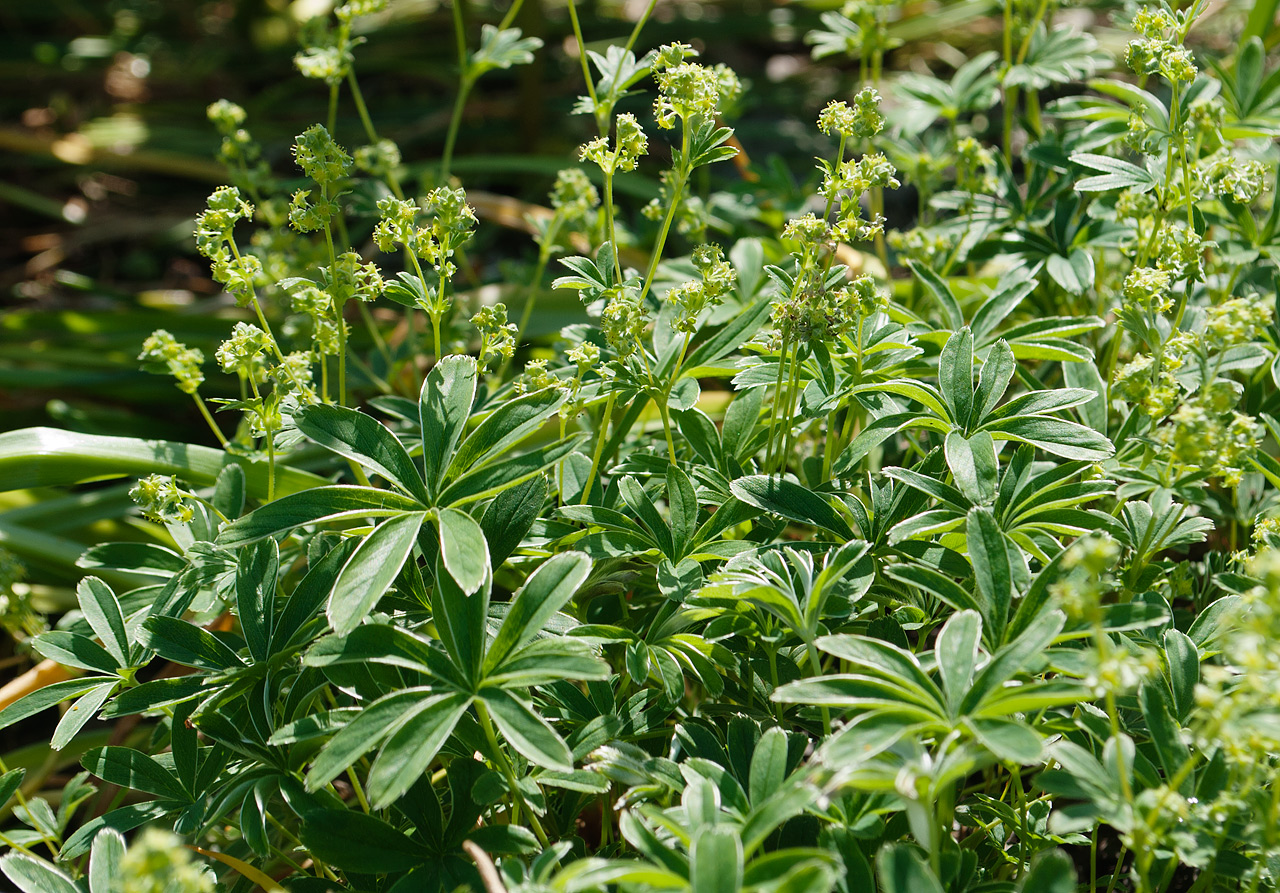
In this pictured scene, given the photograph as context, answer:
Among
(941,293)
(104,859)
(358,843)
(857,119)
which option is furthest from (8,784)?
(941,293)

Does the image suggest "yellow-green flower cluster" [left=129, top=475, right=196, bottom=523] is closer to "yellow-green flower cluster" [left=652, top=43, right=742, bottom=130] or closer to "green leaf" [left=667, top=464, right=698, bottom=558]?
"green leaf" [left=667, top=464, right=698, bottom=558]

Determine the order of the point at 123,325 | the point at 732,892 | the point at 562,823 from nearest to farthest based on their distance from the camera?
the point at 732,892
the point at 562,823
the point at 123,325

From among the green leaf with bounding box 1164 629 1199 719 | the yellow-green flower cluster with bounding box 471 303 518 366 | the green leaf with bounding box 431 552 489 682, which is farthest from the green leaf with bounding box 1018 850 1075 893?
the yellow-green flower cluster with bounding box 471 303 518 366

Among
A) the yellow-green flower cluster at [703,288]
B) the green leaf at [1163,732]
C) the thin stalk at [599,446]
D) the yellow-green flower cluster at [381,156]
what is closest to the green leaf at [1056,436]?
the green leaf at [1163,732]

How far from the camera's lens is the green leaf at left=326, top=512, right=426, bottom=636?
115 centimetres

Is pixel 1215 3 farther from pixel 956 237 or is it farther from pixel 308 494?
pixel 308 494

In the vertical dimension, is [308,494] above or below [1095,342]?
below

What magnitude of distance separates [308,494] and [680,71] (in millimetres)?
707

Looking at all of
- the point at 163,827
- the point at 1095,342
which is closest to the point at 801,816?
the point at 163,827

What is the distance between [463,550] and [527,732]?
216 millimetres

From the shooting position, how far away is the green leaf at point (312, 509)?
4.18ft

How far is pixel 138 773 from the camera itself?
55.0 inches

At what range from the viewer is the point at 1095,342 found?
6.93 ft

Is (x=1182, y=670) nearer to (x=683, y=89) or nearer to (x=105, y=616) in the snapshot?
(x=683, y=89)
